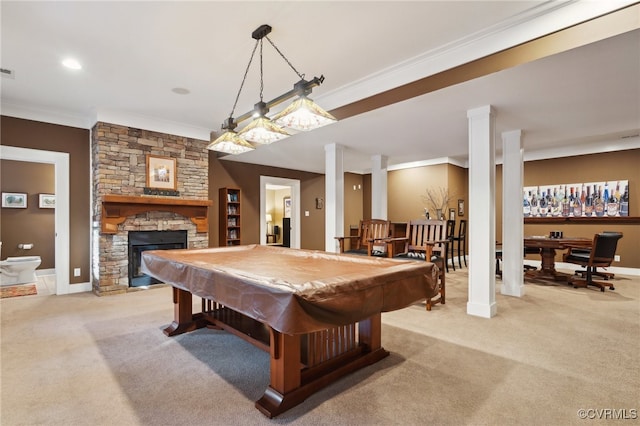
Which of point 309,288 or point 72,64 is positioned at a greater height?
point 72,64

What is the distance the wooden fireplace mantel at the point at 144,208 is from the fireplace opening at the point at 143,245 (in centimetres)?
31

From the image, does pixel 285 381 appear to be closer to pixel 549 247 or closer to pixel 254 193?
pixel 549 247

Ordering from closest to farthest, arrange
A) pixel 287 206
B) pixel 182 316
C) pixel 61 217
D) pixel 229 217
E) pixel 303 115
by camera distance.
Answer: pixel 303 115
pixel 182 316
pixel 61 217
pixel 229 217
pixel 287 206

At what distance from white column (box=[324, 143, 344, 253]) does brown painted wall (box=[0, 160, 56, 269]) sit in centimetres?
558

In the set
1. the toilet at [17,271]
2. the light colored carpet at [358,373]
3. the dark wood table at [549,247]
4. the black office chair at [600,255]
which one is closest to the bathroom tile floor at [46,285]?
the toilet at [17,271]

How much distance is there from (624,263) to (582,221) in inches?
38.1

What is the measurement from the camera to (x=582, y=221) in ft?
20.6

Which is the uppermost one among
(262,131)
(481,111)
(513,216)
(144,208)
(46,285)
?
(481,111)

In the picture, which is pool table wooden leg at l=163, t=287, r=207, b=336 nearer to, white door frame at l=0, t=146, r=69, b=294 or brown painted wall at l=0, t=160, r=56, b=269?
white door frame at l=0, t=146, r=69, b=294

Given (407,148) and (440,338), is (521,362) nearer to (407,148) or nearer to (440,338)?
(440,338)

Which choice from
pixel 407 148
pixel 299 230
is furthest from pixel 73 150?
pixel 407 148

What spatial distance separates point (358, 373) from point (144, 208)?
4013mm

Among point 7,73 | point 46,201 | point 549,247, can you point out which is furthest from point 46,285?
point 549,247
